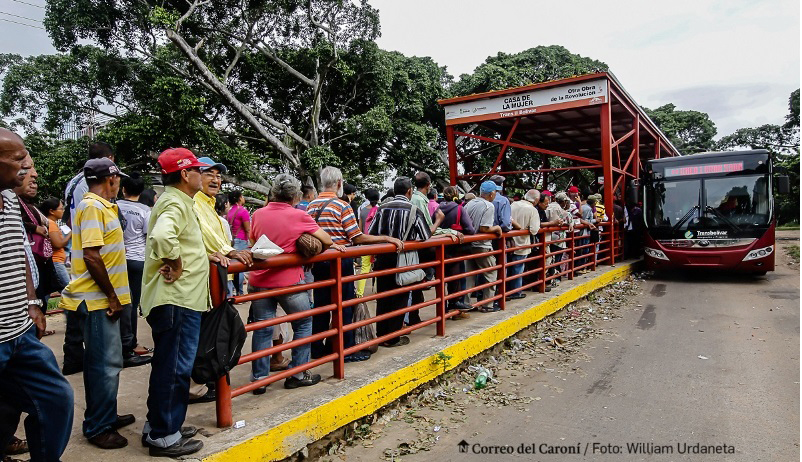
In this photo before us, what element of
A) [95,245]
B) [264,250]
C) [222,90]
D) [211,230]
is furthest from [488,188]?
[222,90]

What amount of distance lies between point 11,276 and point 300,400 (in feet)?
6.06

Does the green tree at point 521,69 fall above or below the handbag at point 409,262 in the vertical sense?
above

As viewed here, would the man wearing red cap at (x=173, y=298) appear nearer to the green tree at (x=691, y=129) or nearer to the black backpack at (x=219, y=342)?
the black backpack at (x=219, y=342)

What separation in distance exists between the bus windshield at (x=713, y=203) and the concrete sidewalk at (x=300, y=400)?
665 cm

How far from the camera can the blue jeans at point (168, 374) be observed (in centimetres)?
259

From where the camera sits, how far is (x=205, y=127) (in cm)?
1505

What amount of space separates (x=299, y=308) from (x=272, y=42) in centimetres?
1709

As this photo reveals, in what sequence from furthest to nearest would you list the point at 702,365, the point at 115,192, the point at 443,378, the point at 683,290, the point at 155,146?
the point at 155,146 < the point at 683,290 < the point at 702,365 < the point at 443,378 < the point at 115,192

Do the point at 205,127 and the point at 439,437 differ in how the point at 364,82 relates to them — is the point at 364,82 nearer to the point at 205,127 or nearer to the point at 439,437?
the point at 205,127

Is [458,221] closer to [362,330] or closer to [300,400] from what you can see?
[362,330]

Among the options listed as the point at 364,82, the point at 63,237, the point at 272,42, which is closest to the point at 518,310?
the point at 63,237

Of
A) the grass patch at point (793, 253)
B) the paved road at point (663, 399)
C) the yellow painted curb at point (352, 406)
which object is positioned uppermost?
the yellow painted curb at point (352, 406)

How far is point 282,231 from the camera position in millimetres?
3643

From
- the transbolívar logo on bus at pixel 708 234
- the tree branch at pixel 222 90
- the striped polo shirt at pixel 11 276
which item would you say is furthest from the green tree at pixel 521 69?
the striped polo shirt at pixel 11 276
